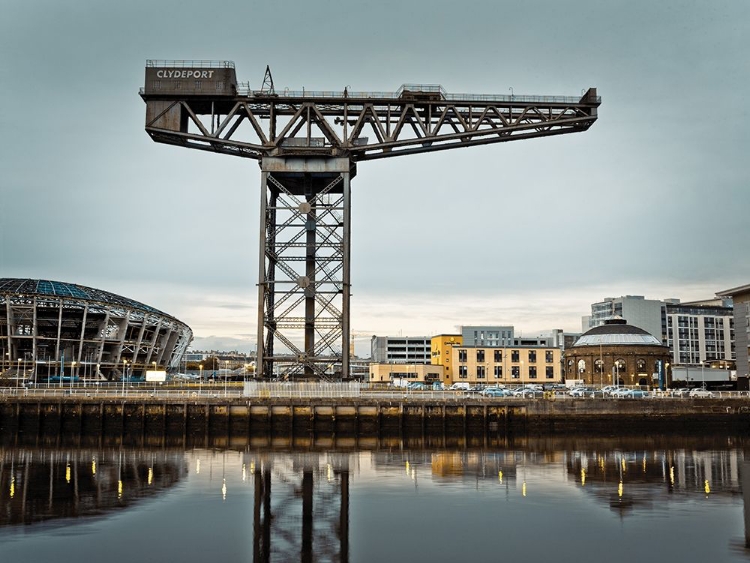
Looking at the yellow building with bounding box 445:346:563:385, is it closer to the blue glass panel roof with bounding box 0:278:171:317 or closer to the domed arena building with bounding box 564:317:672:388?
the domed arena building with bounding box 564:317:672:388

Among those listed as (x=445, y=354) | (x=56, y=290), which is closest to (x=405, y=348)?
(x=445, y=354)

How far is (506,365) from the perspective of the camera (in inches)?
4862

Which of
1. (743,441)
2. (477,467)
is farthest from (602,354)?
(477,467)

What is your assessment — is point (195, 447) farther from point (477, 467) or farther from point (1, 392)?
point (1, 392)

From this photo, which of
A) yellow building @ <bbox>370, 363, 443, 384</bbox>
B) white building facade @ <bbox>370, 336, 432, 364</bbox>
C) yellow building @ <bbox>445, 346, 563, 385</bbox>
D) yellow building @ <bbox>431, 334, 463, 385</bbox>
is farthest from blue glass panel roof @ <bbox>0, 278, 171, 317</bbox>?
white building facade @ <bbox>370, 336, 432, 364</bbox>

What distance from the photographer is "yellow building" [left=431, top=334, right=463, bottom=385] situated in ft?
434

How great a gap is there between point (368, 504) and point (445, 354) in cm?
10788

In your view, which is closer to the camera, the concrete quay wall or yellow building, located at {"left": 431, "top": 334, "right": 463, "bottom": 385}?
the concrete quay wall

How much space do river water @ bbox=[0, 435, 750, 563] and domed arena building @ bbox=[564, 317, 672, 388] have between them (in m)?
63.5

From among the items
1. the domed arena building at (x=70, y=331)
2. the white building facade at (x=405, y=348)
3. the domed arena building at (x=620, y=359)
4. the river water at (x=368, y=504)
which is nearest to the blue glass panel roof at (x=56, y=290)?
the domed arena building at (x=70, y=331)

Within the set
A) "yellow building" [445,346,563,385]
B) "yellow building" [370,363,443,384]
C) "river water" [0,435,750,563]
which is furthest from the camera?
"yellow building" [370,363,443,384]

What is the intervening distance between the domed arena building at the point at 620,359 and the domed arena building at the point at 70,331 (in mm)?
64961

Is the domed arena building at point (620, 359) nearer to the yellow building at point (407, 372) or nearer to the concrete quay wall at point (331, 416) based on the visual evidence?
the yellow building at point (407, 372)

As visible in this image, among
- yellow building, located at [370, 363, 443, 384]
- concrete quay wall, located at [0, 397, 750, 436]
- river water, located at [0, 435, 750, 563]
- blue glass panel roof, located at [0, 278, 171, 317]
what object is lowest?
river water, located at [0, 435, 750, 563]
